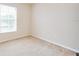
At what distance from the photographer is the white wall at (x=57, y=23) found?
250cm

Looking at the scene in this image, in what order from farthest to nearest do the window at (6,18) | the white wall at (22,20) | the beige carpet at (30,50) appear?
the white wall at (22,20) → the window at (6,18) → the beige carpet at (30,50)

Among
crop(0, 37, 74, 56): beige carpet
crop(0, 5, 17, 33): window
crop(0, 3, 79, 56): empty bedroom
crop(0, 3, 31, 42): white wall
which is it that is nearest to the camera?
crop(0, 37, 74, 56): beige carpet

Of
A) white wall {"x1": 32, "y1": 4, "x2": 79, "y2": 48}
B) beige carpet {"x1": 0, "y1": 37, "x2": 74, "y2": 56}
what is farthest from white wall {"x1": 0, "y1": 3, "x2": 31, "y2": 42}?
beige carpet {"x1": 0, "y1": 37, "x2": 74, "y2": 56}

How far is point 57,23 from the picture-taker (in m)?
3.00

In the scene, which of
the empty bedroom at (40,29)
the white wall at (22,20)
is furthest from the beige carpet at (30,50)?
the white wall at (22,20)

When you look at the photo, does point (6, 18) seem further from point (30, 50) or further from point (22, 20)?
point (30, 50)

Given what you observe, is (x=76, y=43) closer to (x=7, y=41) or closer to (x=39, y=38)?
(x=39, y=38)

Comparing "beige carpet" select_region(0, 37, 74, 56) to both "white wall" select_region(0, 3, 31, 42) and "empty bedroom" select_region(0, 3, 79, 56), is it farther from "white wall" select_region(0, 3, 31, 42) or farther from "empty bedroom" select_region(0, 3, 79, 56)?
"white wall" select_region(0, 3, 31, 42)

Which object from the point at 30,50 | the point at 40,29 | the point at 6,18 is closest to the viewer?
the point at 30,50

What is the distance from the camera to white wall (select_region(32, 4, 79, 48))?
98.4 inches

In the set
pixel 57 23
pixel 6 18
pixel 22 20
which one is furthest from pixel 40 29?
pixel 6 18

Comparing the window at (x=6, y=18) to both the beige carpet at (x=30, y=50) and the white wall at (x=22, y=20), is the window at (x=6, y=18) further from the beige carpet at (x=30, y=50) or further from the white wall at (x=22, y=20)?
the beige carpet at (x=30, y=50)

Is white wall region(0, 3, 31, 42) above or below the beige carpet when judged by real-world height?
above

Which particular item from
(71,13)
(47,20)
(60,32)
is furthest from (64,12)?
(47,20)
